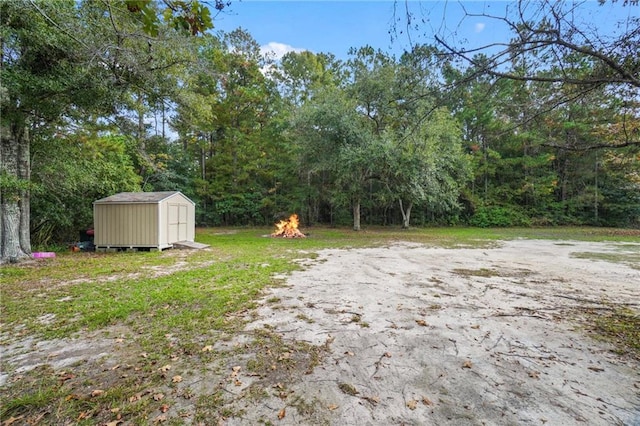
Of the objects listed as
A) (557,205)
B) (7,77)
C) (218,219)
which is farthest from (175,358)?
(557,205)

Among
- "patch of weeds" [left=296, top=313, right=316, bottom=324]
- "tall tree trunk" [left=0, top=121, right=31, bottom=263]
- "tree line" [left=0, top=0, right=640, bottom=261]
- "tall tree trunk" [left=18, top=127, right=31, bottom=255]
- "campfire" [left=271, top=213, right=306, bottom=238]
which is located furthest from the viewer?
"campfire" [left=271, top=213, right=306, bottom=238]

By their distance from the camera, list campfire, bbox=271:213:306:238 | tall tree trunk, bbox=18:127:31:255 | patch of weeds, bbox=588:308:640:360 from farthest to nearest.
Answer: campfire, bbox=271:213:306:238
tall tree trunk, bbox=18:127:31:255
patch of weeds, bbox=588:308:640:360

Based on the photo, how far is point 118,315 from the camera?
3604mm

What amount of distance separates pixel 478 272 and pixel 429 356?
13.0ft

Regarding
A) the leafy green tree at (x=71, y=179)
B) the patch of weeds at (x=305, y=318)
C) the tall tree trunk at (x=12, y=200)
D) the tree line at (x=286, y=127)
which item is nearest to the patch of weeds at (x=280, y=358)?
the patch of weeds at (x=305, y=318)

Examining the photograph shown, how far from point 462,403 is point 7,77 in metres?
8.52

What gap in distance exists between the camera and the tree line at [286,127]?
3.22 m

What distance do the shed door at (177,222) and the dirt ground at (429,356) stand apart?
21.2 feet

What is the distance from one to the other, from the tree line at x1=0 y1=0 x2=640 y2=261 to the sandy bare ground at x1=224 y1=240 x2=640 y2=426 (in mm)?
1850

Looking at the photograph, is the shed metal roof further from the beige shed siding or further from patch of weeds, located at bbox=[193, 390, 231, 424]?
patch of weeds, located at bbox=[193, 390, 231, 424]

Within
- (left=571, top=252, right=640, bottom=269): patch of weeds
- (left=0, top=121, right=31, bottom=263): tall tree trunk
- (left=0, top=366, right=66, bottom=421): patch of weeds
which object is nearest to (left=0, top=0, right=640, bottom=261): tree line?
(left=0, top=121, right=31, bottom=263): tall tree trunk

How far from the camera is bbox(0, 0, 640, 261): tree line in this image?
10.6ft

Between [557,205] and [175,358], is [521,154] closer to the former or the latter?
[557,205]

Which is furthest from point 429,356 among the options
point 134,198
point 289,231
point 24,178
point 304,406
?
point 289,231
